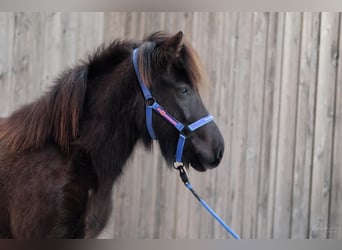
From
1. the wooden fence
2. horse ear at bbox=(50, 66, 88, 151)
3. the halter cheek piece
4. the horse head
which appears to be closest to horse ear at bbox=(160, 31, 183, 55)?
the horse head

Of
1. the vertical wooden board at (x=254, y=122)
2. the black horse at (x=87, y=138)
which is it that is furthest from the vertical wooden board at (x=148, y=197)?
the black horse at (x=87, y=138)

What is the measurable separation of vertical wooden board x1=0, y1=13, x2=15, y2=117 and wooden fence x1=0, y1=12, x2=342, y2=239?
0.02 metres

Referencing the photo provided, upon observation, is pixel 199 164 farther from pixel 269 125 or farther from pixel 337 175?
pixel 337 175

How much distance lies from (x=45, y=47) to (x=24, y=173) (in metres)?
1.62

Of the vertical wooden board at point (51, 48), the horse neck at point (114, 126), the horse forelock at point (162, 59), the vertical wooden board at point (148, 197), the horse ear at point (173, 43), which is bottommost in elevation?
the vertical wooden board at point (148, 197)

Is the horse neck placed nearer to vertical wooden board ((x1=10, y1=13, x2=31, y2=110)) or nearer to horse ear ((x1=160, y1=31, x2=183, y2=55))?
horse ear ((x1=160, y1=31, x2=183, y2=55))

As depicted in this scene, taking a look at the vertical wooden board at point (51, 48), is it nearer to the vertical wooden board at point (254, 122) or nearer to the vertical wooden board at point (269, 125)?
the vertical wooden board at point (254, 122)

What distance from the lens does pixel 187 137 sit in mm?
2121

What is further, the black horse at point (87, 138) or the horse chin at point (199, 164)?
the horse chin at point (199, 164)

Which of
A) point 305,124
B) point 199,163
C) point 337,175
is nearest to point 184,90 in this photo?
point 199,163

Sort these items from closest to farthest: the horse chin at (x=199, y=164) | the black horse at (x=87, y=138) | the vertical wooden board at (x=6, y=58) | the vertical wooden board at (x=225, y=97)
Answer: the black horse at (x=87, y=138) → the horse chin at (x=199, y=164) → the vertical wooden board at (x=6, y=58) → the vertical wooden board at (x=225, y=97)

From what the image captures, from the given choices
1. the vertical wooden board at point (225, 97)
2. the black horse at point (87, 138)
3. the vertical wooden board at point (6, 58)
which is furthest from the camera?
the vertical wooden board at point (225, 97)

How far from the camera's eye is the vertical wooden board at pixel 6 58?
3.35 metres
